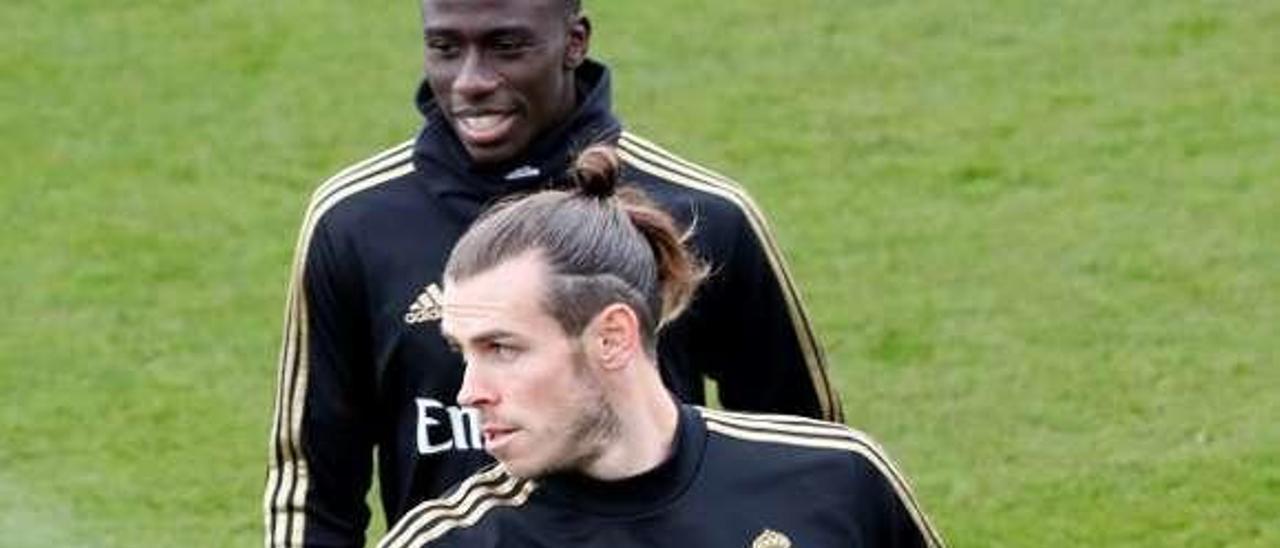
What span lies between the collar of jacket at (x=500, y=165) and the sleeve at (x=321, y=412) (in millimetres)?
203

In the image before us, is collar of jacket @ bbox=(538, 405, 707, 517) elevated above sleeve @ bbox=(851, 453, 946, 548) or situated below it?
above

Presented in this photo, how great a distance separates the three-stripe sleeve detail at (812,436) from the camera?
17.8 ft

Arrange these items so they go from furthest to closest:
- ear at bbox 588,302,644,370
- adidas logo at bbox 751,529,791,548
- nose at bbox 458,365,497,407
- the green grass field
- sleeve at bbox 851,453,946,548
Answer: the green grass field → sleeve at bbox 851,453,946,548 → adidas logo at bbox 751,529,791,548 → ear at bbox 588,302,644,370 → nose at bbox 458,365,497,407

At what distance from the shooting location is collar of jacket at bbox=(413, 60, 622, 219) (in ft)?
20.5

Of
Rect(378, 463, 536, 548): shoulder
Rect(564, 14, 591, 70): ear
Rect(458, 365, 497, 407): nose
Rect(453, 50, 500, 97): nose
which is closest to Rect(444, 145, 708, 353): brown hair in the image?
Rect(458, 365, 497, 407): nose

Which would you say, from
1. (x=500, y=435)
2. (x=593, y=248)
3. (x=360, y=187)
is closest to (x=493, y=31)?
(x=360, y=187)

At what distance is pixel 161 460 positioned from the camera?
34.4 feet

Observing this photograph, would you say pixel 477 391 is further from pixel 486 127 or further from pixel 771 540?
pixel 486 127

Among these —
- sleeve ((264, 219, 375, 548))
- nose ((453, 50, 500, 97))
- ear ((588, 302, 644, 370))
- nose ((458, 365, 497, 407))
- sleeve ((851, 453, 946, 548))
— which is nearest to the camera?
nose ((458, 365, 497, 407))

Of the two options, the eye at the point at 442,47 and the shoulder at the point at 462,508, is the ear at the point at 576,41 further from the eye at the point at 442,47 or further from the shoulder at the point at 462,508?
the shoulder at the point at 462,508

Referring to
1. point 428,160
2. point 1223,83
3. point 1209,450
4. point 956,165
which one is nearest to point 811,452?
point 428,160

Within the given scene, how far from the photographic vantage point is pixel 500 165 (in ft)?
20.5

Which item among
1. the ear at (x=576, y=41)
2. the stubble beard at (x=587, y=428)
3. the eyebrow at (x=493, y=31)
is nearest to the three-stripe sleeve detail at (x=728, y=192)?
the ear at (x=576, y=41)

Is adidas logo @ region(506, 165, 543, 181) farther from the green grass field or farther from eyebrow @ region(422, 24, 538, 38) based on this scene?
the green grass field
